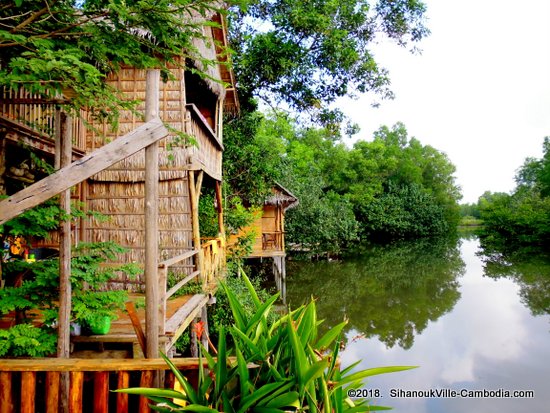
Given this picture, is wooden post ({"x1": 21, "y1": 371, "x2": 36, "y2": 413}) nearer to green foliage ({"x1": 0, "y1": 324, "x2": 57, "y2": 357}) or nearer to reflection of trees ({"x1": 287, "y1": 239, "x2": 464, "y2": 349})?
green foliage ({"x1": 0, "y1": 324, "x2": 57, "y2": 357})

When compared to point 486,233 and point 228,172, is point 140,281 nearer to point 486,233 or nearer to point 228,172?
point 228,172

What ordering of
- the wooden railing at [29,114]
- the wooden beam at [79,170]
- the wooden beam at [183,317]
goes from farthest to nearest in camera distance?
1. the wooden railing at [29,114]
2. the wooden beam at [183,317]
3. the wooden beam at [79,170]

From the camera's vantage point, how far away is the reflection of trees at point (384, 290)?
526 inches

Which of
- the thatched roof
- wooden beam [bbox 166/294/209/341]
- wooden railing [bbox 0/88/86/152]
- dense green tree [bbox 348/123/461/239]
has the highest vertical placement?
dense green tree [bbox 348/123/461/239]

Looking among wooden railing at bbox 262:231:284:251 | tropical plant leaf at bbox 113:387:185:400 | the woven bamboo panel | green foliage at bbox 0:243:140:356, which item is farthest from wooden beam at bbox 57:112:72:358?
wooden railing at bbox 262:231:284:251

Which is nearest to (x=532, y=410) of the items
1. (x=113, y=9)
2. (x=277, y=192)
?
(x=113, y=9)

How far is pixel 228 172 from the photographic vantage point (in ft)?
44.2

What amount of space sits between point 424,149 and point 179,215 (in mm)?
49241

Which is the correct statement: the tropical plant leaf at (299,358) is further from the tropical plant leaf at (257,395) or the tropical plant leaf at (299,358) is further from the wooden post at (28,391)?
the wooden post at (28,391)

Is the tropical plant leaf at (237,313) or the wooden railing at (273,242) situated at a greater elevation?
the wooden railing at (273,242)

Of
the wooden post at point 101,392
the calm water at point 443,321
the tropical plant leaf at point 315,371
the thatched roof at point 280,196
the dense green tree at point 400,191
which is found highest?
the dense green tree at point 400,191

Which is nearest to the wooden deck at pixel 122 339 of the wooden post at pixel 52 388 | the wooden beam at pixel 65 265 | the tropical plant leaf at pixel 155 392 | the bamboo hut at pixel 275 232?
the wooden beam at pixel 65 265

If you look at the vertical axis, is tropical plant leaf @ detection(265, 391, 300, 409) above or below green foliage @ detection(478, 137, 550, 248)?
below

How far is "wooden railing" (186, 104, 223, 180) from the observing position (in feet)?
24.6
